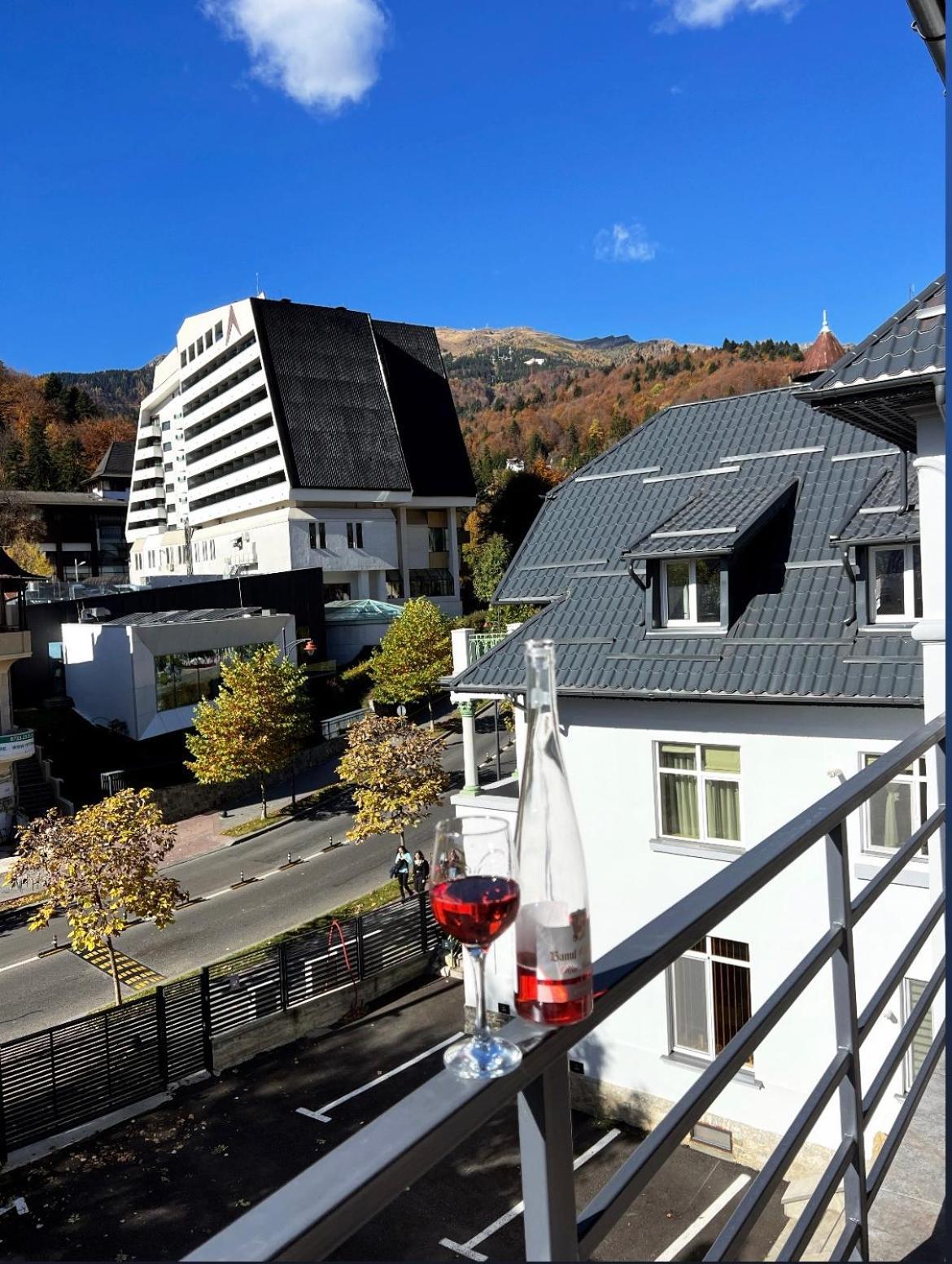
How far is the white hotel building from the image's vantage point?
5209cm

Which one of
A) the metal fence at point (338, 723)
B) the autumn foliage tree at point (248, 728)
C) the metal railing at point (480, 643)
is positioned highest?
the metal railing at point (480, 643)

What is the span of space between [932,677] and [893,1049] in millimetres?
4435

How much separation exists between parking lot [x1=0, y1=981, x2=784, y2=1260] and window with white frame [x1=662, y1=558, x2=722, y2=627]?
7.08 m

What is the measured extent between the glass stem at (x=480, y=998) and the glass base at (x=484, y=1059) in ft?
0.06

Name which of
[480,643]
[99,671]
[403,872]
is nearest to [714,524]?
[403,872]

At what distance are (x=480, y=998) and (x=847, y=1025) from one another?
134cm

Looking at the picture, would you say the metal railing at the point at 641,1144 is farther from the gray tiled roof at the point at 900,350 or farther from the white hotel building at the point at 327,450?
the white hotel building at the point at 327,450

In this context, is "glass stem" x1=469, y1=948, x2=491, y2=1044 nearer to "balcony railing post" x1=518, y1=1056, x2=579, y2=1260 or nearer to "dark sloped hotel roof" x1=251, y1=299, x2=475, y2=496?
"balcony railing post" x1=518, y1=1056, x2=579, y2=1260

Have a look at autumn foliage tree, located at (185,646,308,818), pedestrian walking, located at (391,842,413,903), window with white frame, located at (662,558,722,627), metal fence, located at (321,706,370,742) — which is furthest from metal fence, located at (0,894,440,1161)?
metal fence, located at (321,706,370,742)

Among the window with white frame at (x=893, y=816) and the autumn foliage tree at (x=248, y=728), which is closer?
the window with white frame at (x=893, y=816)

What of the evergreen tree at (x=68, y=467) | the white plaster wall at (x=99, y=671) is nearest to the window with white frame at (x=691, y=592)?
the white plaster wall at (x=99, y=671)

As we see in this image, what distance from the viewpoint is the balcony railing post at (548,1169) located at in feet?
3.59

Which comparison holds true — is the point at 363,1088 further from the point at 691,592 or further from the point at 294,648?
the point at 294,648

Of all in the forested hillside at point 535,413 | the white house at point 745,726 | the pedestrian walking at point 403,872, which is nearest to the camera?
the white house at point 745,726
